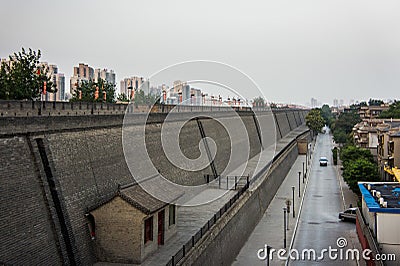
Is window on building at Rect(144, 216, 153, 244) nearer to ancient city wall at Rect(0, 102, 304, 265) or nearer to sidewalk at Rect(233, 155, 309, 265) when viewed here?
ancient city wall at Rect(0, 102, 304, 265)

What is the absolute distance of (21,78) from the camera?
85.9ft

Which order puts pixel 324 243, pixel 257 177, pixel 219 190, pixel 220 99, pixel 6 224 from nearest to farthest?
pixel 6 224, pixel 324 243, pixel 219 190, pixel 257 177, pixel 220 99

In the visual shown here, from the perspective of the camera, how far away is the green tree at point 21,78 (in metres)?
25.7

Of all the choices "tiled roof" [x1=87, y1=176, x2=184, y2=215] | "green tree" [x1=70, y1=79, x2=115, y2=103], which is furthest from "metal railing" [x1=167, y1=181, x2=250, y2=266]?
"green tree" [x1=70, y1=79, x2=115, y2=103]

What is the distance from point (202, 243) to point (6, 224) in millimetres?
6887

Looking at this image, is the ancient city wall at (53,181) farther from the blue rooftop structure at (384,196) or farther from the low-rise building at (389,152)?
the low-rise building at (389,152)

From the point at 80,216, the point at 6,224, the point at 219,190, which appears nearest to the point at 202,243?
the point at 80,216

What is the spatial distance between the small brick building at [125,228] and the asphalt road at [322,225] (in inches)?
319

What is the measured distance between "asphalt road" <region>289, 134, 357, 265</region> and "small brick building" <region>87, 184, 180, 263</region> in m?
8.10

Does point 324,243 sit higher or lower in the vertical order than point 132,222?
lower

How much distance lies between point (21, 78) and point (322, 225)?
19.4 metres

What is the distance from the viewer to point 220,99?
204 ft

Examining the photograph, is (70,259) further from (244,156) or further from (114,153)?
(244,156)

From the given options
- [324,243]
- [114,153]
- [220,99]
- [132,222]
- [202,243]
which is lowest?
[324,243]
